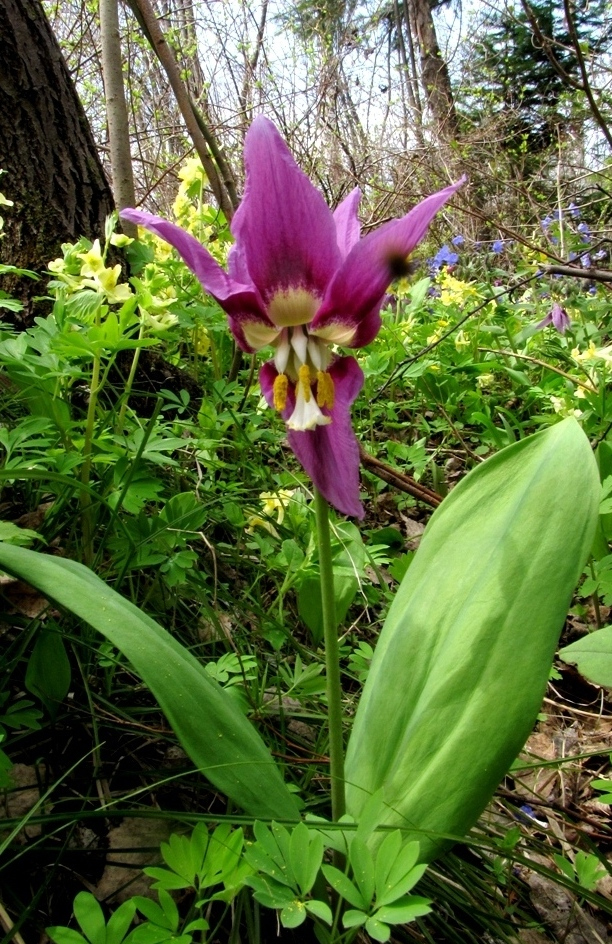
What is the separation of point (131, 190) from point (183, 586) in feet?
5.05

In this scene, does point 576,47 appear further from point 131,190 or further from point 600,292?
point 600,292

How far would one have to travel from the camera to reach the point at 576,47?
190cm

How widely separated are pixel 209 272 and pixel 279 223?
0.33 feet

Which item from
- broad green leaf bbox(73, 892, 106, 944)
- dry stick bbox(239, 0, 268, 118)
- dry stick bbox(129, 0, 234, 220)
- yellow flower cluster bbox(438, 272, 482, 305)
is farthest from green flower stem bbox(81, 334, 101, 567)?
dry stick bbox(239, 0, 268, 118)

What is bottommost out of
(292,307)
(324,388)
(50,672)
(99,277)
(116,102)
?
(50,672)

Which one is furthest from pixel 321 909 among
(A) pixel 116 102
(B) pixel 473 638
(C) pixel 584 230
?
(C) pixel 584 230

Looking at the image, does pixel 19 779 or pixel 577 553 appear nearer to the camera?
pixel 577 553

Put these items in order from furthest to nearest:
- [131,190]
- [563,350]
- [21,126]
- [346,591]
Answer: [563,350] < [131,190] < [21,126] < [346,591]

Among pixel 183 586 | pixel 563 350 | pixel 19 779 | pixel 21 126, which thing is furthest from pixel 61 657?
pixel 563 350

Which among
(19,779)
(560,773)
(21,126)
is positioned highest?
(21,126)

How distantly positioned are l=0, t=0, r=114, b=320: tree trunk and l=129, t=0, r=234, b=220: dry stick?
407mm

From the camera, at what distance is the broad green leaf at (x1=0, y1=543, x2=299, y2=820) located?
645mm

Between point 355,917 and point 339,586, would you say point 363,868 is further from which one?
point 339,586

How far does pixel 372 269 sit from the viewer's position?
2.46 ft
